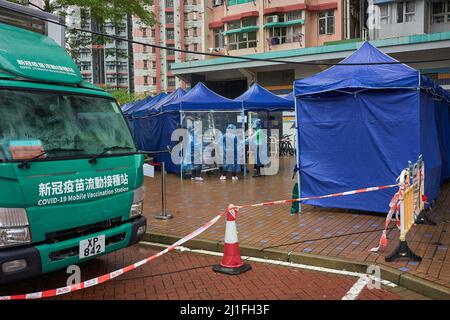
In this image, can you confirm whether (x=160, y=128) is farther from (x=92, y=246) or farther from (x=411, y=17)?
(x=411, y=17)

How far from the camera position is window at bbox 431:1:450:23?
87.9 feet

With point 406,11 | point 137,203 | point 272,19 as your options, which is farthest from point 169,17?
point 137,203

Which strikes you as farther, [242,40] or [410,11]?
[242,40]

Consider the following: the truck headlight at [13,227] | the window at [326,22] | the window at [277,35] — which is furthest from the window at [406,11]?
the truck headlight at [13,227]

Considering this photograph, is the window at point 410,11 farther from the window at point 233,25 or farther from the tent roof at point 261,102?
the tent roof at point 261,102

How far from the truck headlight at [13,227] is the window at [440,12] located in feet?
95.9

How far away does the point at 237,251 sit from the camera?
17.2 ft

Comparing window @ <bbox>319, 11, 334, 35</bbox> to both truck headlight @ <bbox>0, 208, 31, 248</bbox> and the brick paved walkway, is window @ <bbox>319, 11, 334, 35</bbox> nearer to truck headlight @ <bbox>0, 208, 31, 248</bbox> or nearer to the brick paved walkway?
the brick paved walkway

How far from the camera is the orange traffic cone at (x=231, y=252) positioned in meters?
5.11

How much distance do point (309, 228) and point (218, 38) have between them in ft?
113

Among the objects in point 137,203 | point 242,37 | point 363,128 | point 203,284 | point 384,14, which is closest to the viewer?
point 203,284

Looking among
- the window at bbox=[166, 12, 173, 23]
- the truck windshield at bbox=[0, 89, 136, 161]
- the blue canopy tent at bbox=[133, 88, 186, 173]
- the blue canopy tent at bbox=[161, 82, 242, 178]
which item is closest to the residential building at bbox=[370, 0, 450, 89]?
the blue canopy tent at bbox=[161, 82, 242, 178]

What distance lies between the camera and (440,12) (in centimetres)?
2706
